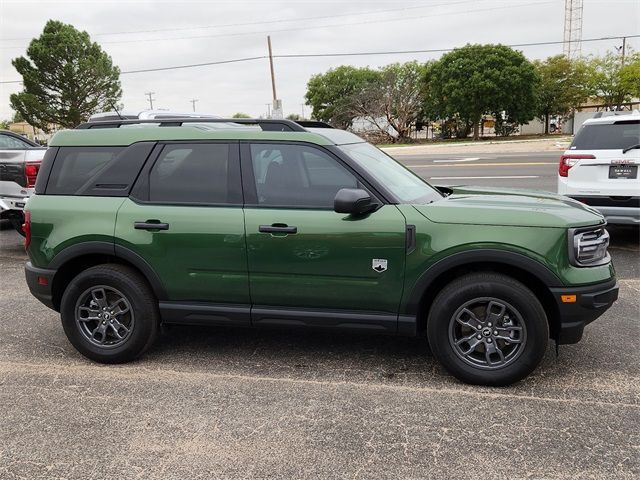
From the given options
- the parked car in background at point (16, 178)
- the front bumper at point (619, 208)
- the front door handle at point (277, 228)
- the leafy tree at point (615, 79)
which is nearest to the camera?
the front door handle at point (277, 228)

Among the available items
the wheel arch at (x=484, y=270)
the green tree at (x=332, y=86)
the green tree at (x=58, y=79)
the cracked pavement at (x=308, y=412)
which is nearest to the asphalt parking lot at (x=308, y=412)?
the cracked pavement at (x=308, y=412)

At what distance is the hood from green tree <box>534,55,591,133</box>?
163 ft

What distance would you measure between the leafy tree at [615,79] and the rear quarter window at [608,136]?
148 feet

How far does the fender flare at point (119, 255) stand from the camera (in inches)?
161

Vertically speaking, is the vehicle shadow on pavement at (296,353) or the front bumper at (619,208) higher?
the front bumper at (619,208)

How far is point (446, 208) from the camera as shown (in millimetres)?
3738

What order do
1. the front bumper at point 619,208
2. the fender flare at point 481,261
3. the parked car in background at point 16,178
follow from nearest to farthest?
the fender flare at point 481,261 < the front bumper at point 619,208 < the parked car in background at point 16,178

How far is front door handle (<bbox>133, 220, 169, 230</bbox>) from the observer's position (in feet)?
13.2

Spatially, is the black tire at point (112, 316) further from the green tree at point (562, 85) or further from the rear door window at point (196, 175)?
the green tree at point (562, 85)

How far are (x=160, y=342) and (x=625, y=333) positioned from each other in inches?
151

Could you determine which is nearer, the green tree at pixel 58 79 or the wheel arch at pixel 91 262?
the wheel arch at pixel 91 262

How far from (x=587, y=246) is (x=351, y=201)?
154cm

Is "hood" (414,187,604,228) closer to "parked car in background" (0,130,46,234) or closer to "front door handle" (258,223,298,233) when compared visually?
"front door handle" (258,223,298,233)

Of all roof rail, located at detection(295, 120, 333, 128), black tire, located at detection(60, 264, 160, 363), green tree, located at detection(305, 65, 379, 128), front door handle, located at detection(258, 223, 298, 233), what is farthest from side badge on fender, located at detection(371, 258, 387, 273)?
green tree, located at detection(305, 65, 379, 128)
